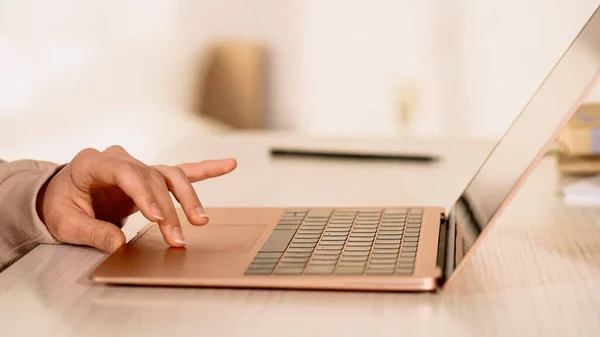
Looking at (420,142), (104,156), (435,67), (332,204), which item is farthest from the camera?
(435,67)

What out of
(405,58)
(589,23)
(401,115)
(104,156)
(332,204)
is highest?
(589,23)

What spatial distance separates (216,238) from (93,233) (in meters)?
0.12

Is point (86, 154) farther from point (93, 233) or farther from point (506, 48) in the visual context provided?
point (506, 48)

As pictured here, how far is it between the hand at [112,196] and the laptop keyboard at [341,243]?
0.09 meters

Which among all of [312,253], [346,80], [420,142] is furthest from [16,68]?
[312,253]

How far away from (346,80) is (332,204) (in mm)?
2184

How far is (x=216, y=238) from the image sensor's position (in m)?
0.72

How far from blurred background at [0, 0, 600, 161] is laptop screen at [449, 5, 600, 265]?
215 cm

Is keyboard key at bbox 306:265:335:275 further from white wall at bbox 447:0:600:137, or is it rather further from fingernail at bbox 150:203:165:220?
white wall at bbox 447:0:600:137

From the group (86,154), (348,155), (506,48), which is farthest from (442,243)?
(506,48)

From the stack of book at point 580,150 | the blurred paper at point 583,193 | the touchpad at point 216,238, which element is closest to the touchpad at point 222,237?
the touchpad at point 216,238

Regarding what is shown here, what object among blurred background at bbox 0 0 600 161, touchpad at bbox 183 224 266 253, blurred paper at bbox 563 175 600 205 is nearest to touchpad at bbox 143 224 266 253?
touchpad at bbox 183 224 266 253

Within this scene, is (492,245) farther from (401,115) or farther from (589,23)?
(401,115)

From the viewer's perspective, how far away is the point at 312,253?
0.65 meters
